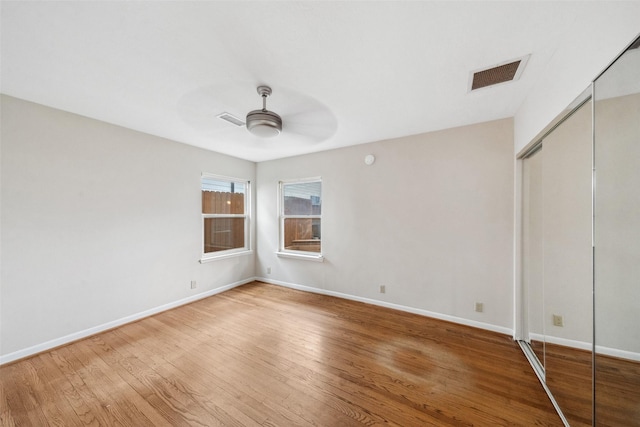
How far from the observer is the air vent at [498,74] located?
1.70m

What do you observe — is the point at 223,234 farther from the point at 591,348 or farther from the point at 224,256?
the point at 591,348

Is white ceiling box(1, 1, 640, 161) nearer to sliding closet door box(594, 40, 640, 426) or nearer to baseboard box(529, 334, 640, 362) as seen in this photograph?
sliding closet door box(594, 40, 640, 426)

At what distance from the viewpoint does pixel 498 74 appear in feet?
6.01

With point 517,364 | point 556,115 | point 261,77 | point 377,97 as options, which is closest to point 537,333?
point 517,364

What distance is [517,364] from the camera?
2.07 metres

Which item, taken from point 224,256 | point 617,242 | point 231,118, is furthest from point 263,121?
point 224,256

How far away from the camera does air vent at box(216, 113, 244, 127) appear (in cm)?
255

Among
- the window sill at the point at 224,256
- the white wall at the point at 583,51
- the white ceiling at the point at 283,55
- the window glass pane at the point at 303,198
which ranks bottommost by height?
the window sill at the point at 224,256

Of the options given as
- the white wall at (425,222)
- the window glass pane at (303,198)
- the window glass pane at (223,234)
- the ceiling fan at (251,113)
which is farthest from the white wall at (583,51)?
the window glass pane at (223,234)

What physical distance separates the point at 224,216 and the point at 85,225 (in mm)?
1892

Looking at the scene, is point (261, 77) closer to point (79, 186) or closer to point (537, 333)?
point (79, 186)

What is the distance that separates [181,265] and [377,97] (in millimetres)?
→ 3681

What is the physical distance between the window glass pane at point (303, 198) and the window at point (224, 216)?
0.90 metres

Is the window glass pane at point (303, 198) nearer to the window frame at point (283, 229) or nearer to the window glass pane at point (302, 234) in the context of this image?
the window frame at point (283, 229)
